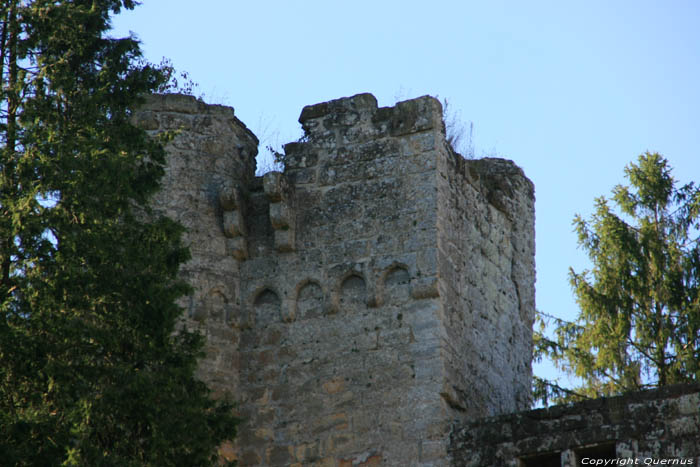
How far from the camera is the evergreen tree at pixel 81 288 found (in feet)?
34.1

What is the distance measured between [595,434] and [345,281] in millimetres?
2652

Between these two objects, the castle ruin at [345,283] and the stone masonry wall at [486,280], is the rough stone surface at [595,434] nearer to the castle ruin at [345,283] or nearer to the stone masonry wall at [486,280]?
the castle ruin at [345,283]

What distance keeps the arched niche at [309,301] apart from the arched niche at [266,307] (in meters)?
0.19

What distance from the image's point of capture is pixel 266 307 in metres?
12.7

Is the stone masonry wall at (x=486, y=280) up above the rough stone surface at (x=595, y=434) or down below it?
above

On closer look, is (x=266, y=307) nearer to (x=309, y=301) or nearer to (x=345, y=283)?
(x=309, y=301)

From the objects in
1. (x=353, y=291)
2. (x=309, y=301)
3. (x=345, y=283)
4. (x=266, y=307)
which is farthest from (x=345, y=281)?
(x=266, y=307)

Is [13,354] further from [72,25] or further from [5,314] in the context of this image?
[72,25]

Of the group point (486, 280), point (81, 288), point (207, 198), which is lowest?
point (81, 288)

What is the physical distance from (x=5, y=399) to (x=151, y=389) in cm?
112

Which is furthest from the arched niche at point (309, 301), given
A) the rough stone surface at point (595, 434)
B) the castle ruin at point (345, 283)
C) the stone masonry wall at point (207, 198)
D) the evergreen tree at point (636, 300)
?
the evergreen tree at point (636, 300)

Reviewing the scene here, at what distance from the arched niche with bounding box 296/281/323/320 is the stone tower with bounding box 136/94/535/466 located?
1 centimetres

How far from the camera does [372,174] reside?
41.6ft

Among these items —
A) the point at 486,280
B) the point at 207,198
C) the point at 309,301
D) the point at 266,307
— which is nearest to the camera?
the point at 309,301
